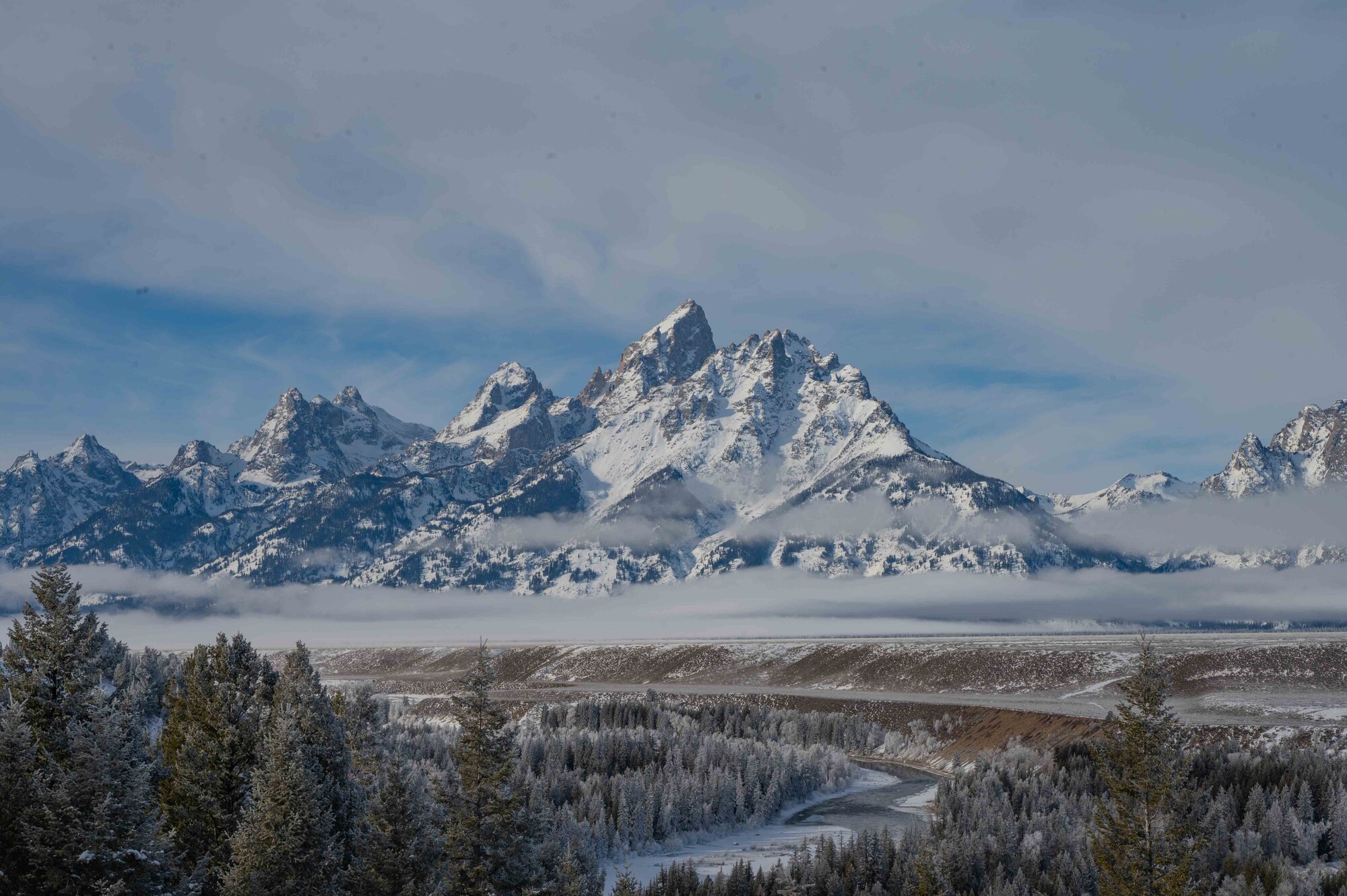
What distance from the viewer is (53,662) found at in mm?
37812

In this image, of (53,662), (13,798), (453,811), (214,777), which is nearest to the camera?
(13,798)

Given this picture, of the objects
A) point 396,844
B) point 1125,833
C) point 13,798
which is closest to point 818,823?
point 1125,833

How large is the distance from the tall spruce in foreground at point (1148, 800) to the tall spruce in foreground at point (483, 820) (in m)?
23.8

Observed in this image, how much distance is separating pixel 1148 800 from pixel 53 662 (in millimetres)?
44014

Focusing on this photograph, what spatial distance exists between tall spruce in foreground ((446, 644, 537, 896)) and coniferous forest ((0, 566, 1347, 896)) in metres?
0.08

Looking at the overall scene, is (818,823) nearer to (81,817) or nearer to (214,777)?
(214,777)

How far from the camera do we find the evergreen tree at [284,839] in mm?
35438

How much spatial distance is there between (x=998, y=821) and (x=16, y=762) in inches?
2711

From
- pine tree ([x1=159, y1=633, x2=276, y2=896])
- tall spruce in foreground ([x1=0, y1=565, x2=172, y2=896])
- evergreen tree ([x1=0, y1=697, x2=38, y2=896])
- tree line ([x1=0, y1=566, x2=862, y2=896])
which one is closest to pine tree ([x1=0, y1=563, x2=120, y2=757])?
tree line ([x1=0, y1=566, x2=862, y2=896])

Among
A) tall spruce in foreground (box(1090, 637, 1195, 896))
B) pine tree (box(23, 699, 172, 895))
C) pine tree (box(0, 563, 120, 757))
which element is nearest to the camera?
pine tree (box(23, 699, 172, 895))

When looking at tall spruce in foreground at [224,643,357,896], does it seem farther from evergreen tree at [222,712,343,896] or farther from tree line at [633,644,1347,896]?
tree line at [633,644,1347,896]

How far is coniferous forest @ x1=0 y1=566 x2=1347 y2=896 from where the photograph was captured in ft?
97.2

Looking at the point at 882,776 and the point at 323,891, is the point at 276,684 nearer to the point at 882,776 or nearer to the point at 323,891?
the point at 323,891

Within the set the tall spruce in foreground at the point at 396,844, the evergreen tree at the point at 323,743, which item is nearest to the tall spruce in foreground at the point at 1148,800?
the tall spruce in foreground at the point at 396,844
